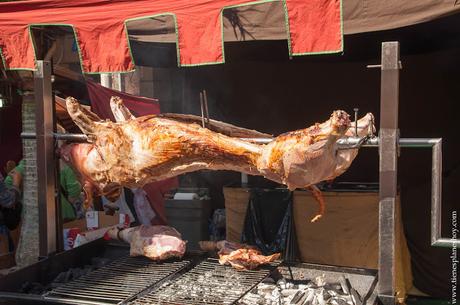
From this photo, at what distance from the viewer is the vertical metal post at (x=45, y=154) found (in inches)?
123

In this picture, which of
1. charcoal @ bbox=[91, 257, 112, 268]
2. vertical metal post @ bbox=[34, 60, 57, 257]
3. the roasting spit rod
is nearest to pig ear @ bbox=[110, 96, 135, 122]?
vertical metal post @ bbox=[34, 60, 57, 257]

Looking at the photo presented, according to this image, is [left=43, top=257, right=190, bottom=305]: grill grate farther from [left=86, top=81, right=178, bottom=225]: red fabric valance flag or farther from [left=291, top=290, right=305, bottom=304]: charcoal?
[left=86, top=81, right=178, bottom=225]: red fabric valance flag

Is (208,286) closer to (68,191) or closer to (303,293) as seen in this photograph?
(303,293)

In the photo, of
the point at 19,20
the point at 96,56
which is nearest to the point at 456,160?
the point at 96,56

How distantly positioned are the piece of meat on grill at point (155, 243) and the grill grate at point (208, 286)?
21 cm

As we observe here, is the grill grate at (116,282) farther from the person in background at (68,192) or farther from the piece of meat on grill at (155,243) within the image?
the person in background at (68,192)

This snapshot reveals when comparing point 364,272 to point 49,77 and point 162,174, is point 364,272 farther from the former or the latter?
point 49,77

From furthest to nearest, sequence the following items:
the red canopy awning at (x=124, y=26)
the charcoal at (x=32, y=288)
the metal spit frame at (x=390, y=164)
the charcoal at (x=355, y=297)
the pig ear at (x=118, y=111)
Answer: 1. the pig ear at (x=118, y=111)
2. the charcoal at (x=32, y=288)
3. the red canopy awning at (x=124, y=26)
4. the charcoal at (x=355, y=297)
5. the metal spit frame at (x=390, y=164)

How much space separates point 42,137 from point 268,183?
3437 millimetres

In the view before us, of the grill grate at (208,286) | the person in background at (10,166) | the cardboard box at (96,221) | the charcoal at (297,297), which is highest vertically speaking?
the person in background at (10,166)

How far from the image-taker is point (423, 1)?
285 centimetres

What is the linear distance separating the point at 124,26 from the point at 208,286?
1812mm

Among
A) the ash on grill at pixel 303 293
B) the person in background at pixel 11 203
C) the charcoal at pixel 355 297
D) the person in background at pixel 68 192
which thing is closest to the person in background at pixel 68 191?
the person in background at pixel 68 192

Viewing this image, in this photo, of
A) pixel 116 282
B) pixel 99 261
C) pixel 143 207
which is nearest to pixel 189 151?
pixel 116 282
